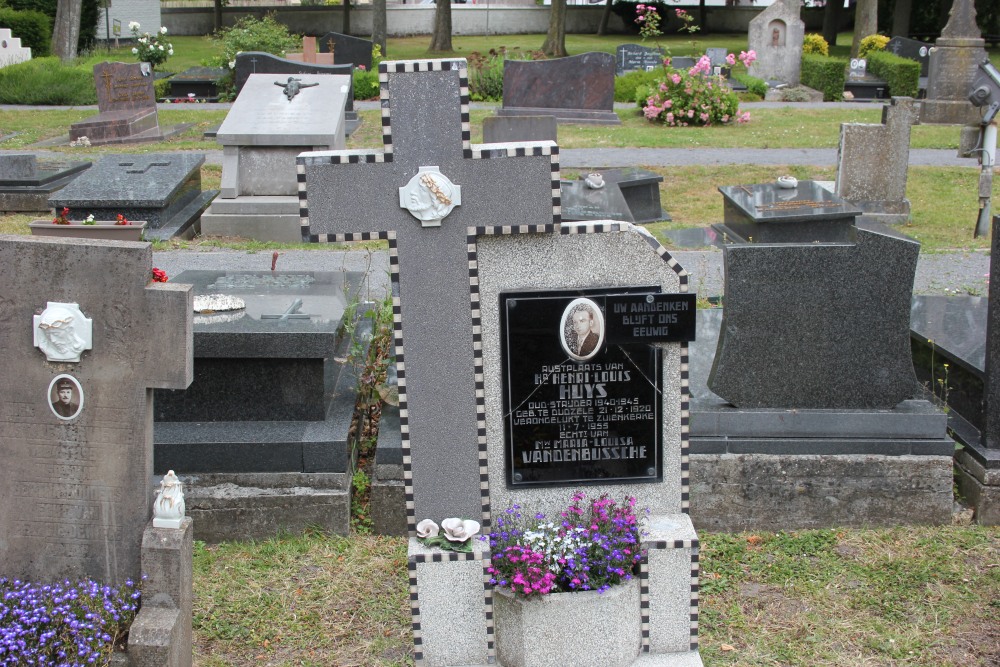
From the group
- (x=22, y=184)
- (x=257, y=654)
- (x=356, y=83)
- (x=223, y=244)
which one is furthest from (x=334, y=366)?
(x=356, y=83)

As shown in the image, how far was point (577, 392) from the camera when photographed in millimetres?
4141

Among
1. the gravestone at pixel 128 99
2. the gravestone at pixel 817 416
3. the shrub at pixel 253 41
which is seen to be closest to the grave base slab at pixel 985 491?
the gravestone at pixel 817 416

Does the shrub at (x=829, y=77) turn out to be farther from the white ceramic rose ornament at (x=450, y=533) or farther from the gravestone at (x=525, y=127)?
the white ceramic rose ornament at (x=450, y=533)

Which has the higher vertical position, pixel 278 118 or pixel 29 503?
pixel 278 118

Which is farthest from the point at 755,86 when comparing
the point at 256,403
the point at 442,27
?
the point at 256,403

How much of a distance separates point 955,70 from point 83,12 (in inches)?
1046

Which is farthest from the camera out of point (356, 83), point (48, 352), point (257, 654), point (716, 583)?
point (356, 83)

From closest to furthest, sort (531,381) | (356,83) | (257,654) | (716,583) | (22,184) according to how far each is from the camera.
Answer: (531,381) < (257,654) < (716,583) < (22,184) < (356,83)

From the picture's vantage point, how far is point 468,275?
13.0ft

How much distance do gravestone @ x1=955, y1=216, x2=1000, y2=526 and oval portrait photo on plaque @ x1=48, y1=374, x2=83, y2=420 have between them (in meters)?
4.13

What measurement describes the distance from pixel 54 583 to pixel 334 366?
89.6 inches

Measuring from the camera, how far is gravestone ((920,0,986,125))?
19516mm

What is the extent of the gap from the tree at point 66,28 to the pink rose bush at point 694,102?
15.0m

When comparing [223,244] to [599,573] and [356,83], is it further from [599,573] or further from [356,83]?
[356,83]
